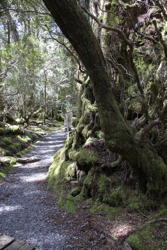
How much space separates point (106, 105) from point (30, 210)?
367 centimetres

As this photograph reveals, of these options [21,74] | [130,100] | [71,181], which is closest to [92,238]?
[71,181]

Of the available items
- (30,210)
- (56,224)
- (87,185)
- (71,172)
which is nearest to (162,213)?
(87,185)

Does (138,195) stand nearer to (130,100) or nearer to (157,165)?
(157,165)

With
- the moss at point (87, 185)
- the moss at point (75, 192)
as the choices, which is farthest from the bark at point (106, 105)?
the moss at point (75, 192)

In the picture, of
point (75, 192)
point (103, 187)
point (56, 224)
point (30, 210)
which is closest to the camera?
point (56, 224)

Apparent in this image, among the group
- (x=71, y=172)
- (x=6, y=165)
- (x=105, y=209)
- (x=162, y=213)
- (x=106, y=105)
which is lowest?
(x=6, y=165)

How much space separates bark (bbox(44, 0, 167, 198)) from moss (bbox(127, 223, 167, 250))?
95 cm

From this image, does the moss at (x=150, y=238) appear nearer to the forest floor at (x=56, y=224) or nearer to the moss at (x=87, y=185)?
the forest floor at (x=56, y=224)

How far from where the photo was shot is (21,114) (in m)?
23.9

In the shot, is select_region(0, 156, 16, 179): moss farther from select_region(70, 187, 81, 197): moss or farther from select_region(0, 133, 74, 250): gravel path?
select_region(70, 187, 81, 197): moss

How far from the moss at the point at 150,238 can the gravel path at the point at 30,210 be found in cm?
132

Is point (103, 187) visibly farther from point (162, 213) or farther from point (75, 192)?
point (162, 213)

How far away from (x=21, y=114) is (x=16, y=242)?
823 inches

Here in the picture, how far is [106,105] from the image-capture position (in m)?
4.26
